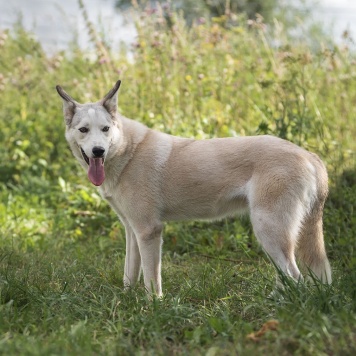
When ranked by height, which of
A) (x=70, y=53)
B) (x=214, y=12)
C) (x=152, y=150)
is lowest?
(x=214, y=12)

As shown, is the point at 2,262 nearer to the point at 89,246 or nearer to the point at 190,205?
the point at 89,246

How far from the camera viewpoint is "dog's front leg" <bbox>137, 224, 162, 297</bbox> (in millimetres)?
3918

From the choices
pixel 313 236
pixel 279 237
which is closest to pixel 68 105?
pixel 279 237

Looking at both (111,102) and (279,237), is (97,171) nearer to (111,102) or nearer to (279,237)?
(111,102)

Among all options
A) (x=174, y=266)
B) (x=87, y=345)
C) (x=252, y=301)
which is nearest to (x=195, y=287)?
(x=252, y=301)

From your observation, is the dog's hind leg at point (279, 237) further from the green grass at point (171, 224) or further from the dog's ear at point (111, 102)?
the dog's ear at point (111, 102)

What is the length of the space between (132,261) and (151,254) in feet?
1.06

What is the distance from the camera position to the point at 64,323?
3.15 m

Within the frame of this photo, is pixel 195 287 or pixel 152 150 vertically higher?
pixel 152 150

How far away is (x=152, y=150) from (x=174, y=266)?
106cm

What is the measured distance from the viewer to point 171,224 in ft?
17.9

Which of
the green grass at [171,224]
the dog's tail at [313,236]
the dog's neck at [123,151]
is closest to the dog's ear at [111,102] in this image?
the dog's neck at [123,151]

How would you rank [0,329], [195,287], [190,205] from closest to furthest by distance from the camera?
[0,329] → [195,287] → [190,205]

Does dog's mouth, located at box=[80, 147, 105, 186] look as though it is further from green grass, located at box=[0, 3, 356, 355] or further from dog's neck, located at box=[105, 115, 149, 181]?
green grass, located at box=[0, 3, 356, 355]
